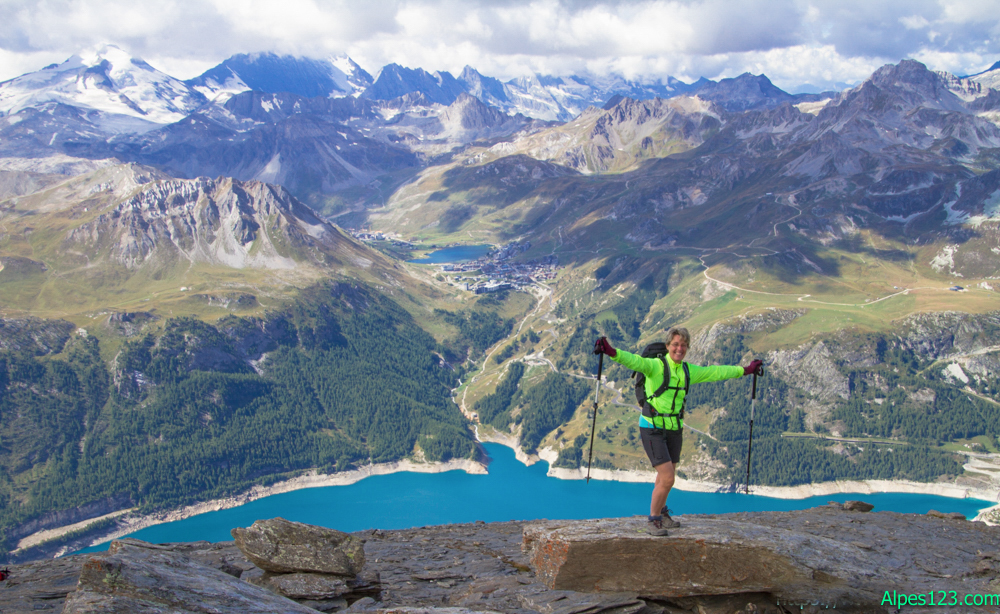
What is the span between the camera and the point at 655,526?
15000 mm

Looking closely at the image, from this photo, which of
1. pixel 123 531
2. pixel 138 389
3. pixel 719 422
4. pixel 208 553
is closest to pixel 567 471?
pixel 719 422

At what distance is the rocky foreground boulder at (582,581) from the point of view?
11.6 metres

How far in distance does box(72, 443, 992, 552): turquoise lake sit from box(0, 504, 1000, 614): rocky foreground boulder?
127207 millimetres

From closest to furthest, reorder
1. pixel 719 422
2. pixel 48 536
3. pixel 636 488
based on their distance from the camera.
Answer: pixel 48 536, pixel 636 488, pixel 719 422

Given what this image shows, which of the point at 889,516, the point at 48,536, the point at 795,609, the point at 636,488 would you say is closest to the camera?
the point at 795,609

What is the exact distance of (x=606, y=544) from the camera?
14125 mm

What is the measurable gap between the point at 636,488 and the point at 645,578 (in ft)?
523

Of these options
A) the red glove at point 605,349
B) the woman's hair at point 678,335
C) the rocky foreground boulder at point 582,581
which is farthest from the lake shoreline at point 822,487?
the red glove at point 605,349

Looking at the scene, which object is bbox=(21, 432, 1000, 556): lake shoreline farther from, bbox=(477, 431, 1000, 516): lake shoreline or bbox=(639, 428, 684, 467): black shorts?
bbox=(639, 428, 684, 467): black shorts

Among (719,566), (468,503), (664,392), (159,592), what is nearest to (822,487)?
(468,503)

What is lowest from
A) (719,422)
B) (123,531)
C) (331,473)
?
(123,531)

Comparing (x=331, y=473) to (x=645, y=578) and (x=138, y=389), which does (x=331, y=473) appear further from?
(x=645, y=578)

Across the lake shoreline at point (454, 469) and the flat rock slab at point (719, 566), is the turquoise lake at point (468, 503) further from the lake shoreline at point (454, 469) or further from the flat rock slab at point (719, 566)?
the flat rock slab at point (719, 566)

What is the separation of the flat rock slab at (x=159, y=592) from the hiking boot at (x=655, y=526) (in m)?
8.51
